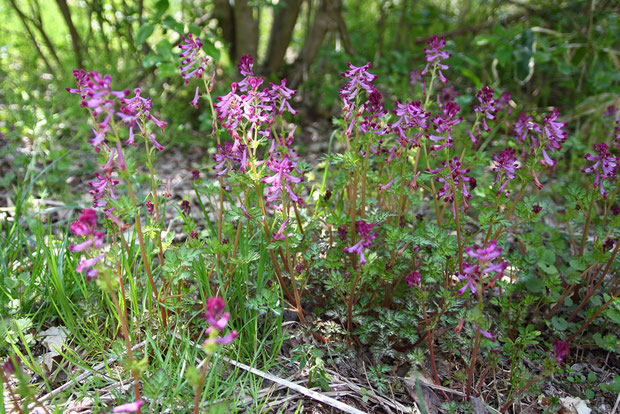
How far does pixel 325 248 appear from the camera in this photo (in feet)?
7.86

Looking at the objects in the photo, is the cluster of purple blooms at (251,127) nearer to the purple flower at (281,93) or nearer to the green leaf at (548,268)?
the purple flower at (281,93)

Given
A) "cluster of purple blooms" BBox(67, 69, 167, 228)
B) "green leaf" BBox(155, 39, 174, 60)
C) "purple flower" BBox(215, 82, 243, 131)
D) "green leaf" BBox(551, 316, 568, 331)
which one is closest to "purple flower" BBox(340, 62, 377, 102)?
"purple flower" BBox(215, 82, 243, 131)

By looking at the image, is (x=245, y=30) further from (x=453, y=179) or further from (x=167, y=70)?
(x=453, y=179)

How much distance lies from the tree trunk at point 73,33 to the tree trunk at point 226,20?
57.4 inches

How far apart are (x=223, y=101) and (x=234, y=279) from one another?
2.68ft

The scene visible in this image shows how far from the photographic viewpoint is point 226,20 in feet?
16.4

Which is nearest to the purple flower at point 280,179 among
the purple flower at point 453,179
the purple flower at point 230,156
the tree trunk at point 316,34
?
the purple flower at point 230,156

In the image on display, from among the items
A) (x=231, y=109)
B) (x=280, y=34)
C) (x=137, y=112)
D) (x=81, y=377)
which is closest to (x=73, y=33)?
(x=280, y=34)

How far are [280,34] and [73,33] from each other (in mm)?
2153

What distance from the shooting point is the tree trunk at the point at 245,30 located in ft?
15.7

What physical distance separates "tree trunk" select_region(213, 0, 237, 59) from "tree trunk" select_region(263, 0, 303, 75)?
0.40m

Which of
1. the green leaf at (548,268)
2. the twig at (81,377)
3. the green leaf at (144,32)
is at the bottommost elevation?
the twig at (81,377)

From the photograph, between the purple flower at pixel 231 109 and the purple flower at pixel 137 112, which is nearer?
the purple flower at pixel 137 112

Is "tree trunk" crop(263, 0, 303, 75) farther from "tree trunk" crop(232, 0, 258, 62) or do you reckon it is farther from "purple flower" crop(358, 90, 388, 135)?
"purple flower" crop(358, 90, 388, 135)
